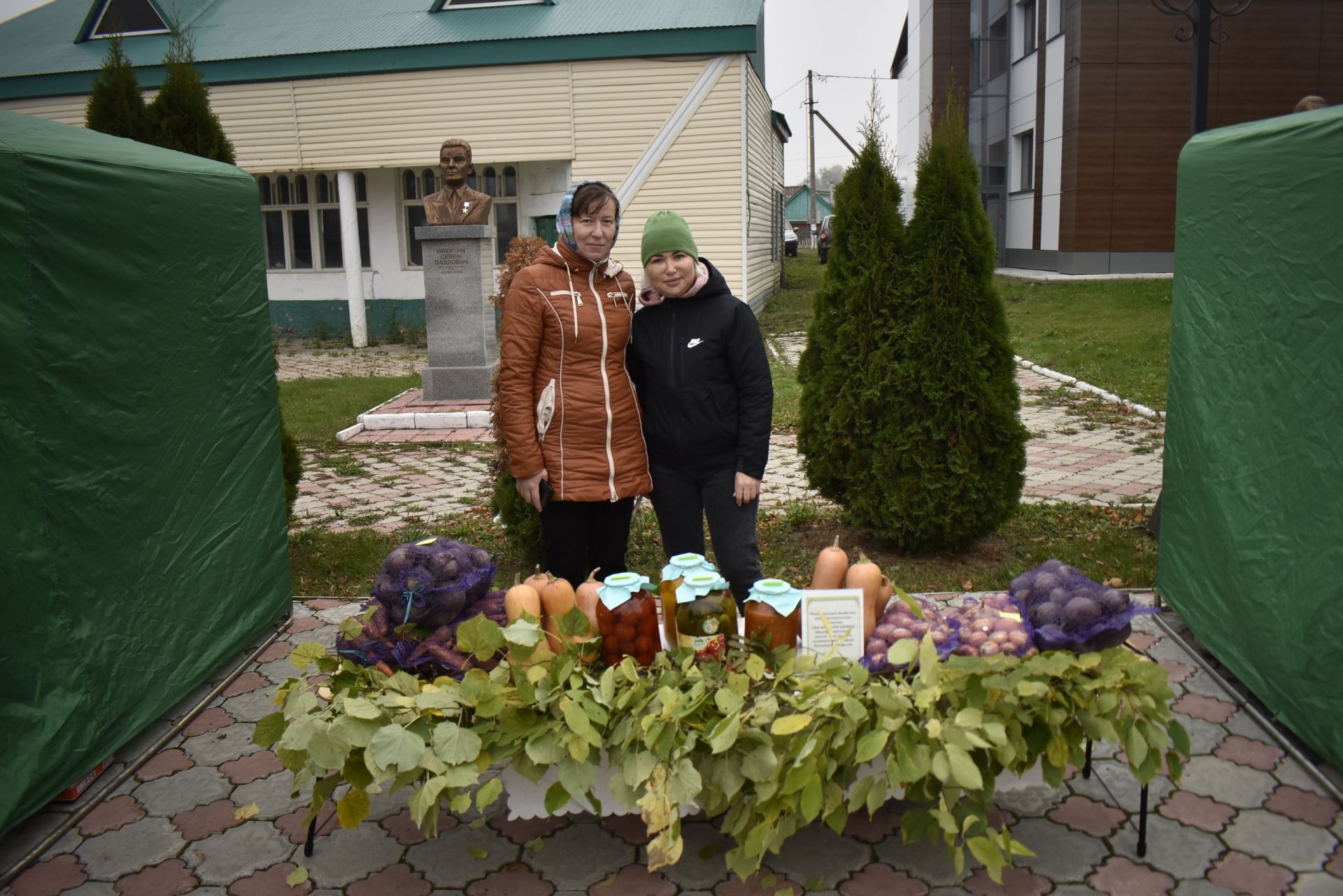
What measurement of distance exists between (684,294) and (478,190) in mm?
15212

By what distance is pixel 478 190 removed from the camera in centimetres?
1809

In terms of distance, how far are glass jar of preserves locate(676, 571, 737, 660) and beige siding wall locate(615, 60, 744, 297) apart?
12.9 metres

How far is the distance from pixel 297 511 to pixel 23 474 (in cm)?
431

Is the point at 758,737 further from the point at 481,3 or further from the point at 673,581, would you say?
the point at 481,3

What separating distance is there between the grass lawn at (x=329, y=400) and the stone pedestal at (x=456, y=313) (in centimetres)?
91

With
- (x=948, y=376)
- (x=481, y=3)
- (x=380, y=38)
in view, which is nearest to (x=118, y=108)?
(x=948, y=376)

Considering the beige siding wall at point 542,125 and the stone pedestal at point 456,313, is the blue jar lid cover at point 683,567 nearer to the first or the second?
the stone pedestal at point 456,313

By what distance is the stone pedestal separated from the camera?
38.5 feet

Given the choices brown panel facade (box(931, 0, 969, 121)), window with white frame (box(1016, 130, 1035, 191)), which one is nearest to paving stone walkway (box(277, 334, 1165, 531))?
window with white frame (box(1016, 130, 1035, 191))

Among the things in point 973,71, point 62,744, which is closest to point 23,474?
point 62,744

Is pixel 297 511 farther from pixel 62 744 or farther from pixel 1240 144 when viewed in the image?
pixel 1240 144

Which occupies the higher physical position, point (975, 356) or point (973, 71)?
point (973, 71)

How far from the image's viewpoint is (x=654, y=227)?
3641 millimetres

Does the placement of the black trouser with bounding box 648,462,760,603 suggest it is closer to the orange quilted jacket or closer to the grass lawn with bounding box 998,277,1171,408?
the orange quilted jacket
